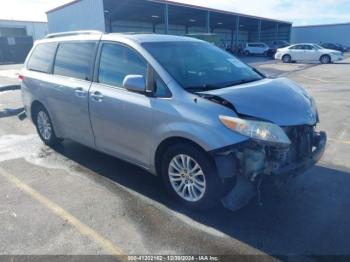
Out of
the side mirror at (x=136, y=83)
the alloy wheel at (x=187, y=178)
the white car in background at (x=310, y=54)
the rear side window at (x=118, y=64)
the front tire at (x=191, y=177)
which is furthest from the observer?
the white car in background at (x=310, y=54)

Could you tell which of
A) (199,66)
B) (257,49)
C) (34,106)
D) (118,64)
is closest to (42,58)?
(34,106)

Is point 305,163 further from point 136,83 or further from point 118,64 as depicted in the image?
point 118,64

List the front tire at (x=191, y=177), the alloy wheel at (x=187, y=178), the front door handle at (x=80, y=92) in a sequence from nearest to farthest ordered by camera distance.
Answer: the front tire at (x=191, y=177), the alloy wheel at (x=187, y=178), the front door handle at (x=80, y=92)

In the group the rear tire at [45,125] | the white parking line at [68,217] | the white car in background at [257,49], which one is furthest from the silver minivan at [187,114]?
the white car in background at [257,49]

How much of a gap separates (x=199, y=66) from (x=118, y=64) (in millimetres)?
1019

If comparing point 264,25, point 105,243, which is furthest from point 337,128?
point 264,25

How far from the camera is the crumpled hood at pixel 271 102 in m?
3.21

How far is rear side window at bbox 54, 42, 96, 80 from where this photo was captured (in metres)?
4.48

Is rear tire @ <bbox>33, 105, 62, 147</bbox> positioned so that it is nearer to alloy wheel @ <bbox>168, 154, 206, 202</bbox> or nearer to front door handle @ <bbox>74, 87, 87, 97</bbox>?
front door handle @ <bbox>74, 87, 87, 97</bbox>

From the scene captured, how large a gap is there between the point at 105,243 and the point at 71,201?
103 cm

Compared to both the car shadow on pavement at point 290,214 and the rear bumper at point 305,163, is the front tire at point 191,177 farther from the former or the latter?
the rear bumper at point 305,163

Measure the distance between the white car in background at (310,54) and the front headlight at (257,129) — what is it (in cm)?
2600

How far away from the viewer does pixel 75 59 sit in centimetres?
475

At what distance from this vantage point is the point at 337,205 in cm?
367
